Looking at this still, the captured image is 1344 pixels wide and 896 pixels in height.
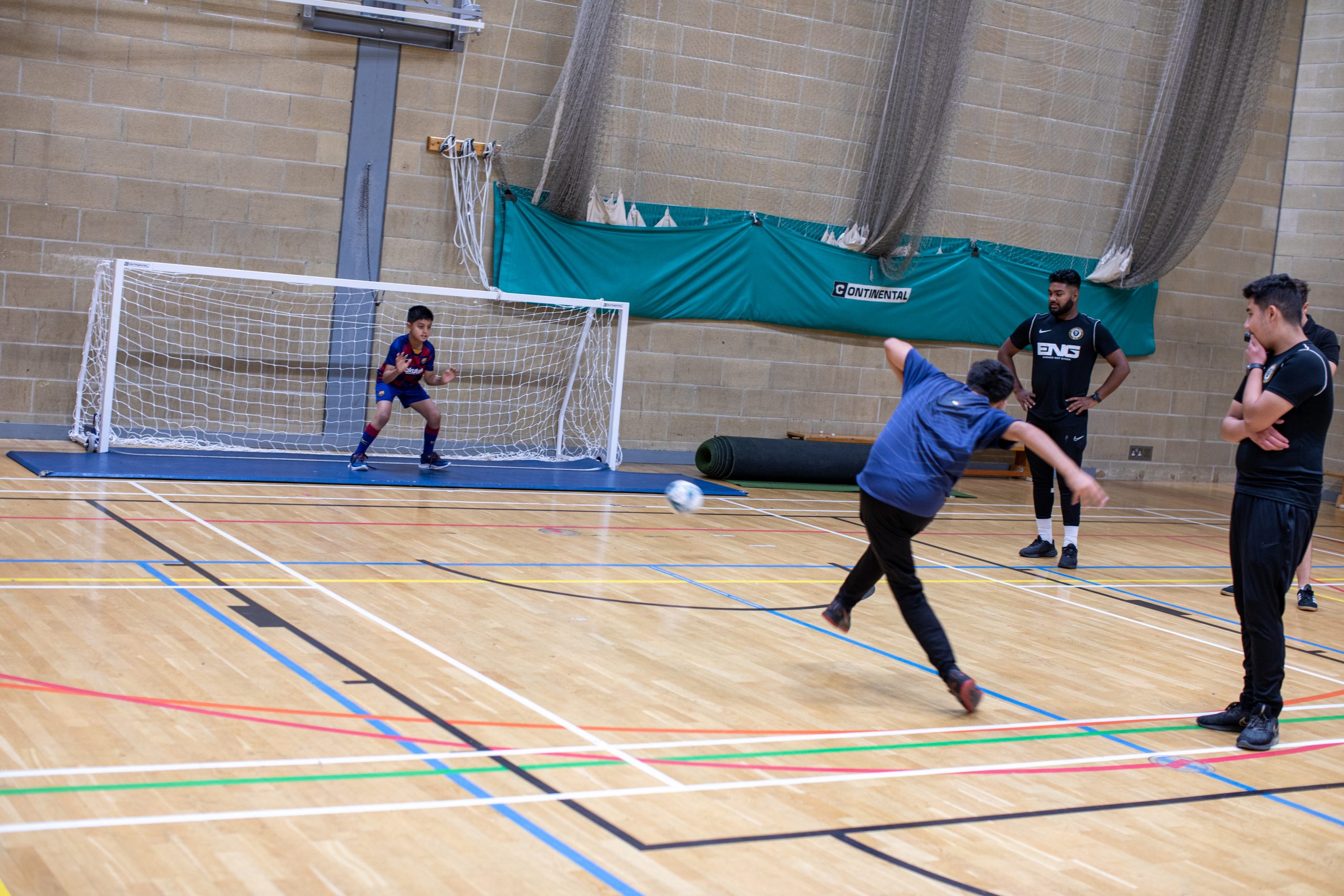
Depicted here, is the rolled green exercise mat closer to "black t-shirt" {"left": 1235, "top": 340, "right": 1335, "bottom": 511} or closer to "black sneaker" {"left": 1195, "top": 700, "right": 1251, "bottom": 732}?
"black sneaker" {"left": 1195, "top": 700, "right": 1251, "bottom": 732}

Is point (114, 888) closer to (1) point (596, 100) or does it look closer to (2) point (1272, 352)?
(2) point (1272, 352)

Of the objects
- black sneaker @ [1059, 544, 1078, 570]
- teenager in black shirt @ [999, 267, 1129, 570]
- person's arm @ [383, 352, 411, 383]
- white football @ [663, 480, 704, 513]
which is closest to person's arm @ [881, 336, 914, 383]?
white football @ [663, 480, 704, 513]

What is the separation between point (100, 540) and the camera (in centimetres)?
656

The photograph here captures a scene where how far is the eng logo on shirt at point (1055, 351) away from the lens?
8.68m

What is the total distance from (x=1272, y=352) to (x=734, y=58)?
8.50 meters

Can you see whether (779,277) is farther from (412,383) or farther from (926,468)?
(926,468)

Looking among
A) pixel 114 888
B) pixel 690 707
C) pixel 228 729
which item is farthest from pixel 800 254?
pixel 114 888

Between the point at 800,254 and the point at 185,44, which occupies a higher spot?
the point at 185,44

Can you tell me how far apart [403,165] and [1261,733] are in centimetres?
862

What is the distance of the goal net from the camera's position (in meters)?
10.3

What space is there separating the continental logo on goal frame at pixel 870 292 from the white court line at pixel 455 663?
7.53 metres

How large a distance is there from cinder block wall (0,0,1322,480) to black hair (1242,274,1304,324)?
800 centimetres

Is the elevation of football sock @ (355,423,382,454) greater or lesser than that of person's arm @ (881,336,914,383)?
lesser

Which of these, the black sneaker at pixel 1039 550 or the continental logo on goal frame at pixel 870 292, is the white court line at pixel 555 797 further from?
the continental logo on goal frame at pixel 870 292
